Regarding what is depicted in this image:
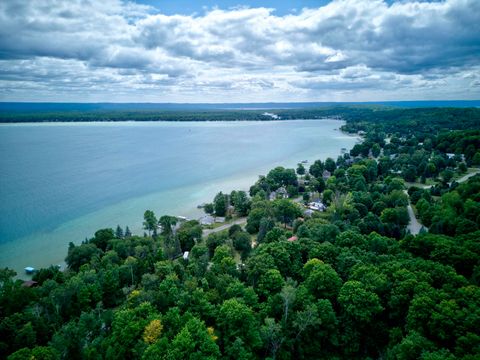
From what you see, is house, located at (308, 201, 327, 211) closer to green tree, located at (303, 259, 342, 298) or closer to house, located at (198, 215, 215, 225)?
house, located at (198, 215, 215, 225)

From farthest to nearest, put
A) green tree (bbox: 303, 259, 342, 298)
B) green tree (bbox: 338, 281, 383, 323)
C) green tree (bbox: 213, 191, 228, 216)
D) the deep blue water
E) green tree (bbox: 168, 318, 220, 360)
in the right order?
the deep blue water → green tree (bbox: 213, 191, 228, 216) → green tree (bbox: 303, 259, 342, 298) → green tree (bbox: 338, 281, 383, 323) → green tree (bbox: 168, 318, 220, 360)

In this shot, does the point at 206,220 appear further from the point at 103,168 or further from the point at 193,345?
the point at 103,168

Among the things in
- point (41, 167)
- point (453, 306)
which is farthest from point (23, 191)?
point (453, 306)

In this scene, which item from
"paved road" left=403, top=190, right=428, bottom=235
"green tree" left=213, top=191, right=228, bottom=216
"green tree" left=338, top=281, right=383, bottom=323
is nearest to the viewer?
"green tree" left=338, top=281, right=383, bottom=323

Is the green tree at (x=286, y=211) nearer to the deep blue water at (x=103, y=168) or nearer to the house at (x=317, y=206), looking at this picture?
the house at (x=317, y=206)

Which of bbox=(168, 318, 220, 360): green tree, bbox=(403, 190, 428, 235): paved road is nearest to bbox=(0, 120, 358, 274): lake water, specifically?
bbox=(168, 318, 220, 360): green tree

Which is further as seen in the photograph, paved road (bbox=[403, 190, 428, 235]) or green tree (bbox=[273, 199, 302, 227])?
green tree (bbox=[273, 199, 302, 227])

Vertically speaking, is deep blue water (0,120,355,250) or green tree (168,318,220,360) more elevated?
deep blue water (0,120,355,250)

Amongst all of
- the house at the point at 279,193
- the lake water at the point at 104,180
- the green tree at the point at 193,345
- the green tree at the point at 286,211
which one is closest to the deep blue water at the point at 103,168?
the lake water at the point at 104,180
